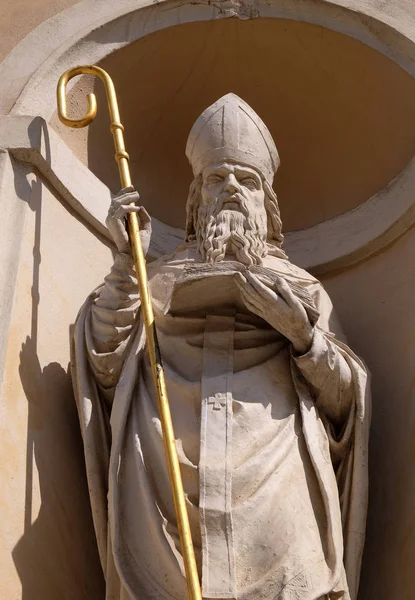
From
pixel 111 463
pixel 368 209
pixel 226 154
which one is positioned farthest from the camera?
pixel 368 209

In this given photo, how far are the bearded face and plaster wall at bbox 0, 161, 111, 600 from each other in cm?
49

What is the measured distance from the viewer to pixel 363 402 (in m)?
4.82

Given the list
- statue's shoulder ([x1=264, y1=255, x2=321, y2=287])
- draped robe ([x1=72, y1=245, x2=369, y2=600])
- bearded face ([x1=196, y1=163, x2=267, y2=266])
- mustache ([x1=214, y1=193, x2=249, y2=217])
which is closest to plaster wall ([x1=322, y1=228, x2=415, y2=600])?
draped robe ([x1=72, y1=245, x2=369, y2=600])

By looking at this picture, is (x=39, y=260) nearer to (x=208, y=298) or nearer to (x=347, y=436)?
(x=208, y=298)

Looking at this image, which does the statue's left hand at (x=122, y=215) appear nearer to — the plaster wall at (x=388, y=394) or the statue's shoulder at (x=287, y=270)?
the statue's shoulder at (x=287, y=270)

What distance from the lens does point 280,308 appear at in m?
4.64

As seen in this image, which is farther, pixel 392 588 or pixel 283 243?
pixel 283 243

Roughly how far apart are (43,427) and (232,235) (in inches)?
30.5

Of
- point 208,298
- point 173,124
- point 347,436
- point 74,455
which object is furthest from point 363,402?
point 173,124

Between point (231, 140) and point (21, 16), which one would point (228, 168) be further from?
point (21, 16)

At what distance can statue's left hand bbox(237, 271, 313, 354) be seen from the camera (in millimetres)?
4637

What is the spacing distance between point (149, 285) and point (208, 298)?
0.29 metres

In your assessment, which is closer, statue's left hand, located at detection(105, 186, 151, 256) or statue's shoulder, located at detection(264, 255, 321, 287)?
statue's left hand, located at detection(105, 186, 151, 256)

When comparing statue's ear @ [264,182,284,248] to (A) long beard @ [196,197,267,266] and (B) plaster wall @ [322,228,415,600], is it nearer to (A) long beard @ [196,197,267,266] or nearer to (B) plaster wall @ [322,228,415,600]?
(A) long beard @ [196,197,267,266]
